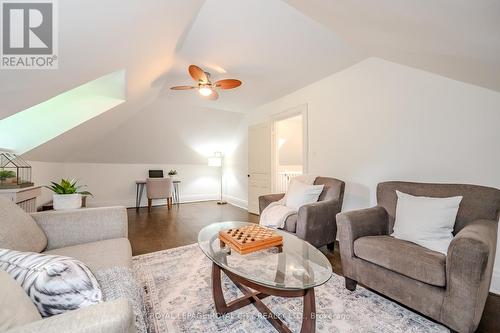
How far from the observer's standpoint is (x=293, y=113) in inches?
144

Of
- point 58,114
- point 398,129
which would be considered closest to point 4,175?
point 58,114

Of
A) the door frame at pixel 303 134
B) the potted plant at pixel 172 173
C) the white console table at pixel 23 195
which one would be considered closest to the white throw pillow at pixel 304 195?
the door frame at pixel 303 134

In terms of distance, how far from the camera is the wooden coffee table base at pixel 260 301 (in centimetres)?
114

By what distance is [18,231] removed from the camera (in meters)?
1.21

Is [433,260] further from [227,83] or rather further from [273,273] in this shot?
[227,83]

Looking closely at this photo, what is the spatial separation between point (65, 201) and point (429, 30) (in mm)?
3054

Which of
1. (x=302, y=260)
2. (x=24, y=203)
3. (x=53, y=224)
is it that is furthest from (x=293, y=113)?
(x=24, y=203)

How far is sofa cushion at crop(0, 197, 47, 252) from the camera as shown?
3.67 feet

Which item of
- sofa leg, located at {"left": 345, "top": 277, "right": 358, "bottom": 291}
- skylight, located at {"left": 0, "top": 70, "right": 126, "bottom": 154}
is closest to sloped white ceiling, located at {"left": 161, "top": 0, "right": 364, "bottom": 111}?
skylight, located at {"left": 0, "top": 70, "right": 126, "bottom": 154}

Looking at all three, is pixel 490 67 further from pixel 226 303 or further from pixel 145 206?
pixel 145 206

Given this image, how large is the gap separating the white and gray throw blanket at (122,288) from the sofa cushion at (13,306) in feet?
0.90

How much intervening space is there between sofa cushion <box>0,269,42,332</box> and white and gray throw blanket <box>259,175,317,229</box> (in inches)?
79.9

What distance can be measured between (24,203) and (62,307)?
2.18 m

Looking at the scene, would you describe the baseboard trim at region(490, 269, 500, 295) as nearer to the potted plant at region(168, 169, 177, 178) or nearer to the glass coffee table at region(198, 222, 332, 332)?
the glass coffee table at region(198, 222, 332, 332)
